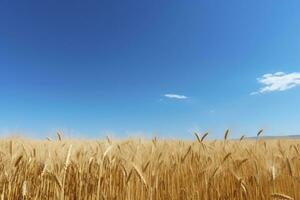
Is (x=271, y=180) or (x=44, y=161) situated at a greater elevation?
(x=44, y=161)

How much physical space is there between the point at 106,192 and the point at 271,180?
1.84 metres

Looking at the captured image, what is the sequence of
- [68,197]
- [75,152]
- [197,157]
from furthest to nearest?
[197,157]
[75,152]
[68,197]

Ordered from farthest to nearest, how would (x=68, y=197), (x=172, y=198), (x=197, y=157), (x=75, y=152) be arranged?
(x=197, y=157)
(x=75, y=152)
(x=172, y=198)
(x=68, y=197)

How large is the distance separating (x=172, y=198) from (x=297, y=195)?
1.50 meters

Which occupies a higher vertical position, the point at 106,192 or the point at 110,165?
the point at 110,165

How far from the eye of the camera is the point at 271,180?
3.57 m

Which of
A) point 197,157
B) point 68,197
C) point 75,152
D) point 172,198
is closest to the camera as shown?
point 68,197

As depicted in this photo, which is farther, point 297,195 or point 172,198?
point 297,195

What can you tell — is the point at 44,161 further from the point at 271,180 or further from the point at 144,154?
the point at 271,180

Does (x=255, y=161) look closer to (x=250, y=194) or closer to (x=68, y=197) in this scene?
(x=250, y=194)

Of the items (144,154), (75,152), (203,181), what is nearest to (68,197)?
(75,152)

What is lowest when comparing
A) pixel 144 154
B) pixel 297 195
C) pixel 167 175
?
pixel 297 195

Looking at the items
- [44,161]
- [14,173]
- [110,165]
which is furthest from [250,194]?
[14,173]

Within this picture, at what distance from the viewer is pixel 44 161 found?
3508 millimetres
